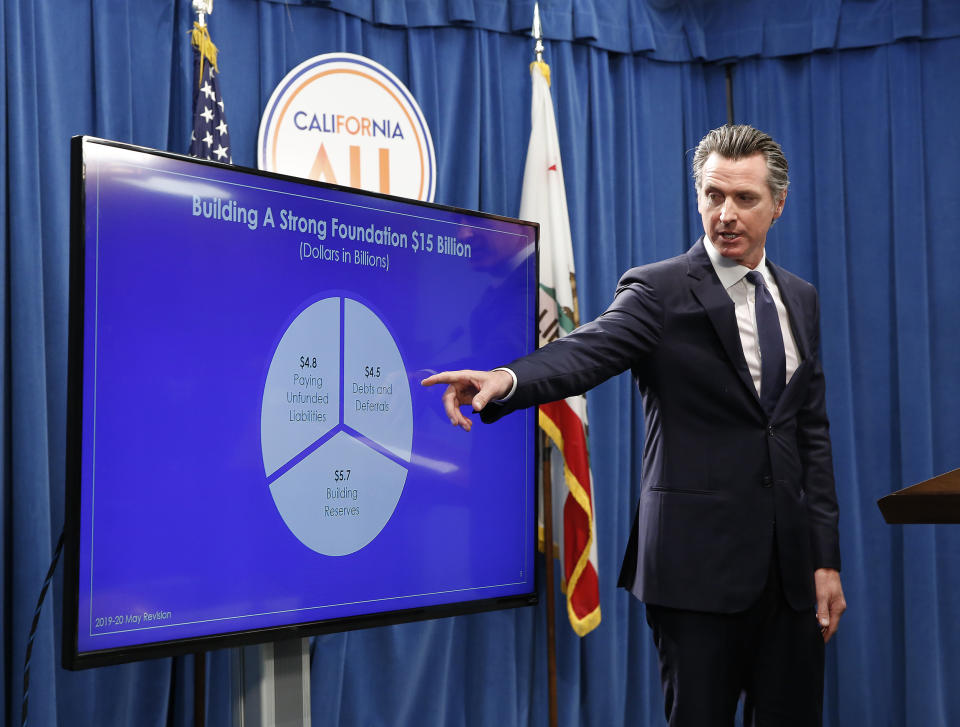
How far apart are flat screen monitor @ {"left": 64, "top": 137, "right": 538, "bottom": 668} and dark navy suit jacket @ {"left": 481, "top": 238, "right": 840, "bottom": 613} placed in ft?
1.65

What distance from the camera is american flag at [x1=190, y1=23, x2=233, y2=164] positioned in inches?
106

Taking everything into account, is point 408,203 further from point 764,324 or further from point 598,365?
point 764,324

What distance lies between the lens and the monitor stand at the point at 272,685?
82.3 inches

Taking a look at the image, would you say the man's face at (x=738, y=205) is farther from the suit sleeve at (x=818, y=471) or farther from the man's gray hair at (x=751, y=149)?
the suit sleeve at (x=818, y=471)

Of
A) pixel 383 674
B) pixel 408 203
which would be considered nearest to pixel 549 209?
pixel 408 203

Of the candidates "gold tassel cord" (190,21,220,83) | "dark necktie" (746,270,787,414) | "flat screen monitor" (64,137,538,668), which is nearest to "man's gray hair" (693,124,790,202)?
"dark necktie" (746,270,787,414)

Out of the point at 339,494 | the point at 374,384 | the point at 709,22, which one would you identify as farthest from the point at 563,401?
the point at 709,22

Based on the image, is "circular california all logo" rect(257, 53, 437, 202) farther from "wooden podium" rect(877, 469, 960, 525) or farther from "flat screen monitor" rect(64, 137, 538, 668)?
"wooden podium" rect(877, 469, 960, 525)

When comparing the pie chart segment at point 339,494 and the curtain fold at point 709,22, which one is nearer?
the pie chart segment at point 339,494

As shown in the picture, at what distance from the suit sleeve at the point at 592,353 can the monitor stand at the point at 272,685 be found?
2.50ft

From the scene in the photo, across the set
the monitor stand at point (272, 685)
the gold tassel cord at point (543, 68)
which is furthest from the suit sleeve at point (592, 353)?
the gold tassel cord at point (543, 68)

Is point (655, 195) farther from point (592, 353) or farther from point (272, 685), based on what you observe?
point (272, 685)

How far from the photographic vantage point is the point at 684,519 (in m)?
2.00

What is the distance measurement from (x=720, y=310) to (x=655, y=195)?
2153 mm
